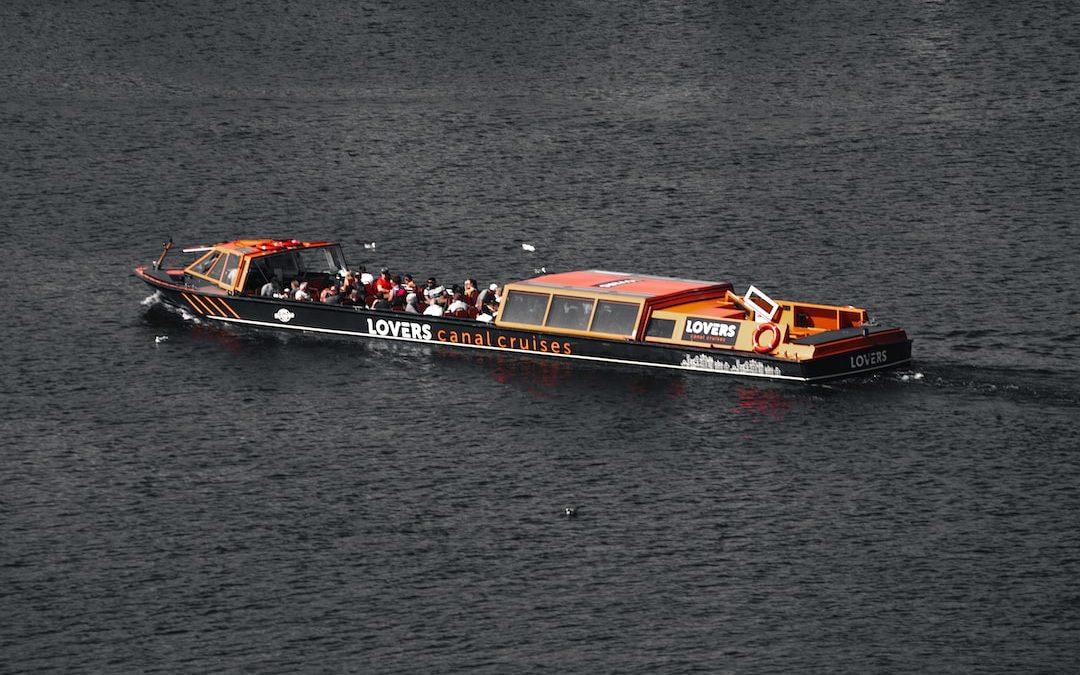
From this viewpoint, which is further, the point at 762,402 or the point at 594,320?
the point at 594,320

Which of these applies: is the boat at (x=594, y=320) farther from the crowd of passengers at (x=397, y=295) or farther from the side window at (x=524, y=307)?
the crowd of passengers at (x=397, y=295)

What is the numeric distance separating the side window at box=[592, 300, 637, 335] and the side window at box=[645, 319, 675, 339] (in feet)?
2.20

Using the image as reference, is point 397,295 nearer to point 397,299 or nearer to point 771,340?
point 397,299

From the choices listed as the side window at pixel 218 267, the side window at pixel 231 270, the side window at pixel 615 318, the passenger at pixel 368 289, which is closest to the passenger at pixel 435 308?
the passenger at pixel 368 289

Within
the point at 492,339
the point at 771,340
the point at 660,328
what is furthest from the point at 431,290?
the point at 771,340

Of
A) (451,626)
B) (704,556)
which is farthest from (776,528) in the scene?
(451,626)

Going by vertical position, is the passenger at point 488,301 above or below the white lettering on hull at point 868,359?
above

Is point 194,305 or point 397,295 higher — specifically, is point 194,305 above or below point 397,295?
below

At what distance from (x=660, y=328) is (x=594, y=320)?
3.05 m

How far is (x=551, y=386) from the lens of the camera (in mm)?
78438

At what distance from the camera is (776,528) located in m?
64.1

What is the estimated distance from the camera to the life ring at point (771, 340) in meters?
76.2

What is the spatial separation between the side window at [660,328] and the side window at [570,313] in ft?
9.25

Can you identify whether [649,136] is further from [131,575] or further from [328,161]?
[131,575]
